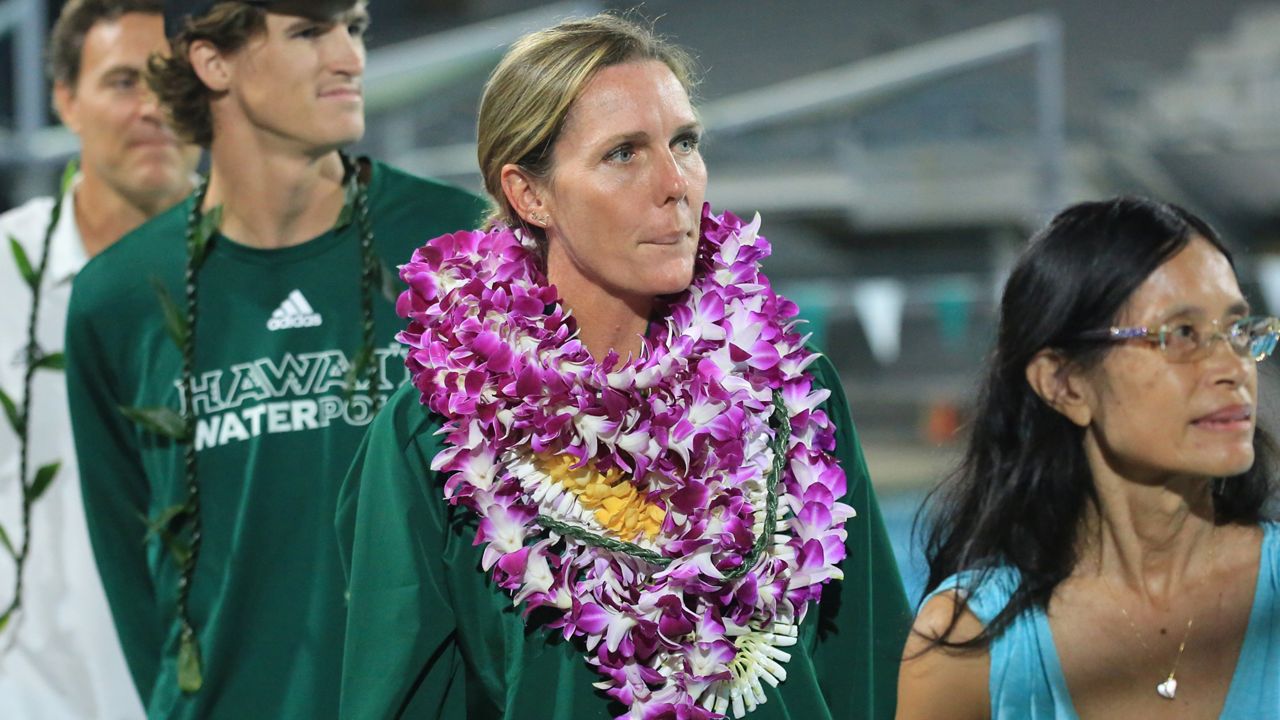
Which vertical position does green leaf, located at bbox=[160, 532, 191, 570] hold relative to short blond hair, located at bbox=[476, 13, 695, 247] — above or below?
below

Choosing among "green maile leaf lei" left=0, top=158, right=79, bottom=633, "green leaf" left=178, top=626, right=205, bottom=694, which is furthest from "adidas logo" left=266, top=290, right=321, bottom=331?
"green maile leaf lei" left=0, top=158, right=79, bottom=633

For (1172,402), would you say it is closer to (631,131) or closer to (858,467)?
(858,467)

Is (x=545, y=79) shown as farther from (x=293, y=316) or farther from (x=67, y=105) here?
(x=67, y=105)

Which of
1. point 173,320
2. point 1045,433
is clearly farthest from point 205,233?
point 1045,433

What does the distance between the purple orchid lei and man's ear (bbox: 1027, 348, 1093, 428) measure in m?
0.38

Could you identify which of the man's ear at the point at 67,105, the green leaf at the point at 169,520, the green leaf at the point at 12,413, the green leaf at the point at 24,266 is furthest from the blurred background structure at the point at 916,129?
the green leaf at the point at 169,520

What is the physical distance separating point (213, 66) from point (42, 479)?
3.94ft

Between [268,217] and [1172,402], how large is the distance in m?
1.79

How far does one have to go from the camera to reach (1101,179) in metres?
19.9

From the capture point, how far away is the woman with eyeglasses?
2.49m

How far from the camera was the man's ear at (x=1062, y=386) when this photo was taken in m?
2.59

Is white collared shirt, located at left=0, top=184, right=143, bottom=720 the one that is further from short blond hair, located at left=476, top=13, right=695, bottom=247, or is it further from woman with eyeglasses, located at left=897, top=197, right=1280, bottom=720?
woman with eyeglasses, located at left=897, top=197, right=1280, bottom=720

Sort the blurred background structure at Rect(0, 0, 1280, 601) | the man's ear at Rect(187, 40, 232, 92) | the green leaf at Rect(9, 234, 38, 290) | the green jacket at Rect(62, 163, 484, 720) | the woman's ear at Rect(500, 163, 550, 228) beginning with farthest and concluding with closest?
the blurred background structure at Rect(0, 0, 1280, 601) < the green leaf at Rect(9, 234, 38, 290) < the man's ear at Rect(187, 40, 232, 92) < the green jacket at Rect(62, 163, 484, 720) < the woman's ear at Rect(500, 163, 550, 228)

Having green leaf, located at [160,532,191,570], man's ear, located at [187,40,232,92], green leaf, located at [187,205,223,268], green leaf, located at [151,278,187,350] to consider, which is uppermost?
man's ear, located at [187,40,232,92]
